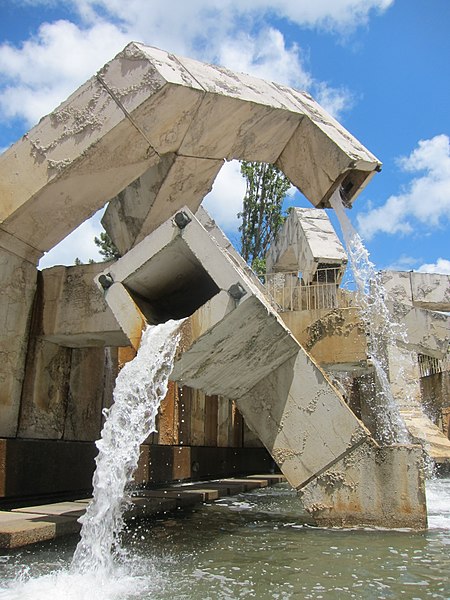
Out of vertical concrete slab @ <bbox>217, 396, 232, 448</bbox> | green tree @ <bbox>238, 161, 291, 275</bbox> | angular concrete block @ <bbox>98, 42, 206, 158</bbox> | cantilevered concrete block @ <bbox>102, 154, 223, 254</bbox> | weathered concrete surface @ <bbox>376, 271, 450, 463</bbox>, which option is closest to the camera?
angular concrete block @ <bbox>98, 42, 206, 158</bbox>

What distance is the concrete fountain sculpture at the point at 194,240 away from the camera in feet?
14.0

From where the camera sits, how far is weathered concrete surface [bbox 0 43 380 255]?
5.11 metres

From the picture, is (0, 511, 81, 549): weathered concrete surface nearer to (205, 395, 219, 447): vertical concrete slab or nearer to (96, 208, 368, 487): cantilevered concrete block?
(96, 208, 368, 487): cantilevered concrete block

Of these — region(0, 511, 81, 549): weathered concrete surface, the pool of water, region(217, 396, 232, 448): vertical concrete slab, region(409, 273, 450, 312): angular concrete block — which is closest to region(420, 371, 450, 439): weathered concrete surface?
region(409, 273, 450, 312): angular concrete block

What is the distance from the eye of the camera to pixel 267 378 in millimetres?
4852

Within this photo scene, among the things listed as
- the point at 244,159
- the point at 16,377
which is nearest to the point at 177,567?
the point at 16,377

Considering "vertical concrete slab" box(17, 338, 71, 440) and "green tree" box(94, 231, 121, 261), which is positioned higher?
"green tree" box(94, 231, 121, 261)

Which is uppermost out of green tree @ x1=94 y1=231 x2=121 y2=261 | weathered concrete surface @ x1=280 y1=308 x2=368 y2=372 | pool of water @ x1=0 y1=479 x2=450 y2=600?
green tree @ x1=94 y1=231 x2=121 y2=261

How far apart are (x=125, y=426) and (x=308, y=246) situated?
800 centimetres

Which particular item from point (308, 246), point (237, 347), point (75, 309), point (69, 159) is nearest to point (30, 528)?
point (237, 347)

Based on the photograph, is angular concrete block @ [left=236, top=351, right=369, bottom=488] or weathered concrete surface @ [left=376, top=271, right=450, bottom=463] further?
weathered concrete surface @ [left=376, top=271, right=450, bottom=463]

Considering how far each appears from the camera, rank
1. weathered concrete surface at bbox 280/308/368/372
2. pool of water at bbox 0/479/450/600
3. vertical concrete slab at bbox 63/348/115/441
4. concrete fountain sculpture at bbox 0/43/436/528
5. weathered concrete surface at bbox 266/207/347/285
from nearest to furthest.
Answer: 1. pool of water at bbox 0/479/450/600
2. concrete fountain sculpture at bbox 0/43/436/528
3. vertical concrete slab at bbox 63/348/115/441
4. weathered concrete surface at bbox 280/308/368/372
5. weathered concrete surface at bbox 266/207/347/285

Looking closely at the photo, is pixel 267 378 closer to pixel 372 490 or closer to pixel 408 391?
pixel 372 490

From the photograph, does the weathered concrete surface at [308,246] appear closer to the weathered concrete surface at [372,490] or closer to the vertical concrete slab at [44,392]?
the vertical concrete slab at [44,392]
